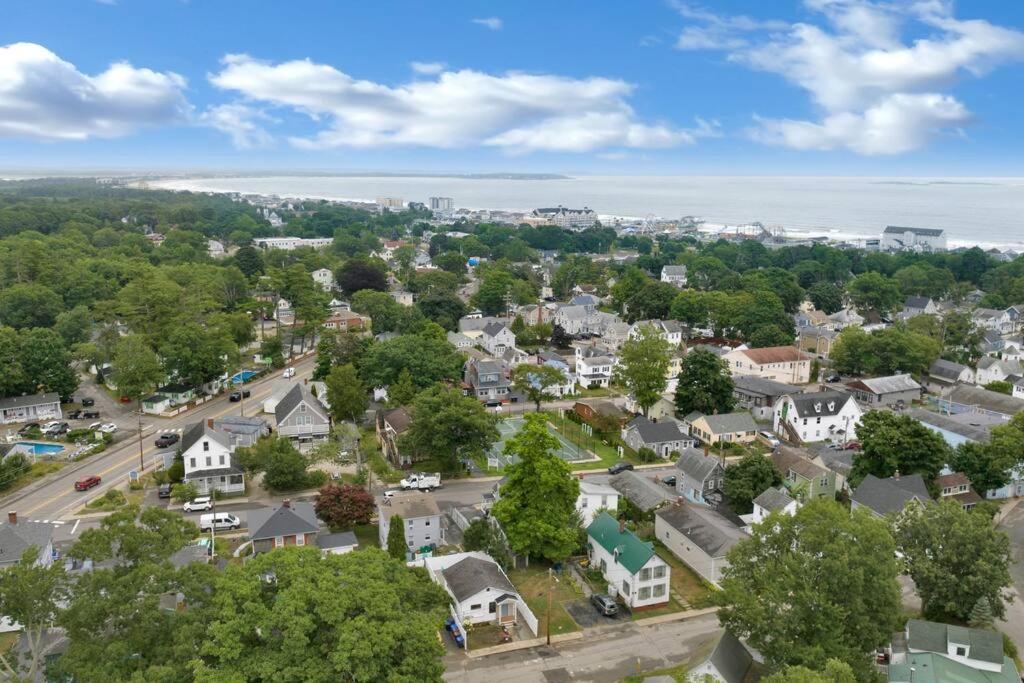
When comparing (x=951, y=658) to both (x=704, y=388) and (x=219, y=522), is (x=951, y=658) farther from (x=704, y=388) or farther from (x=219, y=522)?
(x=219, y=522)

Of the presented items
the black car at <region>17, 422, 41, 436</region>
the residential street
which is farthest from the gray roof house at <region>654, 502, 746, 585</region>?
the black car at <region>17, 422, 41, 436</region>

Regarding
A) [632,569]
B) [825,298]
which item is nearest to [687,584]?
[632,569]

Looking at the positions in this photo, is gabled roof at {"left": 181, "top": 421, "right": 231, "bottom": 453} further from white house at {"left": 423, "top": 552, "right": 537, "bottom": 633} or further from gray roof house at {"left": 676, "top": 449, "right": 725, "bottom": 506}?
gray roof house at {"left": 676, "top": 449, "right": 725, "bottom": 506}

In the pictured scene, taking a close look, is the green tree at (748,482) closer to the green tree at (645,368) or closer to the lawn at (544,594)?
the lawn at (544,594)

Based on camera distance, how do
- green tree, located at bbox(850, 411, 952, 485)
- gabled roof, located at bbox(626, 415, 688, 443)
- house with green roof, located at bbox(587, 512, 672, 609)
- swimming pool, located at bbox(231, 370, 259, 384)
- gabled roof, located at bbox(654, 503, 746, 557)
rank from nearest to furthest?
house with green roof, located at bbox(587, 512, 672, 609) < gabled roof, located at bbox(654, 503, 746, 557) < green tree, located at bbox(850, 411, 952, 485) < gabled roof, located at bbox(626, 415, 688, 443) < swimming pool, located at bbox(231, 370, 259, 384)

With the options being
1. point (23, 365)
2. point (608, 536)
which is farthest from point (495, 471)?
point (23, 365)

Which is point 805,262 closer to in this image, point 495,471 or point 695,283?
point 695,283
